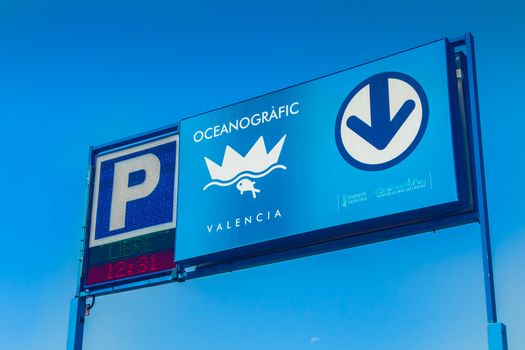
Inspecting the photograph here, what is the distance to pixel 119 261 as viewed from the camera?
60.1 feet

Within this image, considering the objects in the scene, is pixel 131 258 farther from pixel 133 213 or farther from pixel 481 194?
pixel 481 194

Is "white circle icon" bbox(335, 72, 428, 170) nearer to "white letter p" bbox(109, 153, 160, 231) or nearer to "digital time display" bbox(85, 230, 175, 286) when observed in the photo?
"digital time display" bbox(85, 230, 175, 286)

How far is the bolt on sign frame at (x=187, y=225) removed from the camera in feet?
50.4

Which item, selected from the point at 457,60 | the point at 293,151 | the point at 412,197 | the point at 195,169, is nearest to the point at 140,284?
the point at 195,169

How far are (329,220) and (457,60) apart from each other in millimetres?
2871

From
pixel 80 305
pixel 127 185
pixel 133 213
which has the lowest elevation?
pixel 80 305

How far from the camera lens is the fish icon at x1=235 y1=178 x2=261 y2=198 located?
17.2 m

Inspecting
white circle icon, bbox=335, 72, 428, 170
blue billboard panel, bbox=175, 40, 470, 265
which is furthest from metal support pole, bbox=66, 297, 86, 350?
white circle icon, bbox=335, 72, 428, 170

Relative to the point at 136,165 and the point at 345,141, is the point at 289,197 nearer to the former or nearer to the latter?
the point at 345,141

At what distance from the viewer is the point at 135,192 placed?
60.8 ft

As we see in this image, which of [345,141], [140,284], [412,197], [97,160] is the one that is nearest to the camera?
[412,197]

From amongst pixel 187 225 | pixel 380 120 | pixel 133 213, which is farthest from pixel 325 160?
Answer: pixel 133 213

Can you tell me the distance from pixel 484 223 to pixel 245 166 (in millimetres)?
4076

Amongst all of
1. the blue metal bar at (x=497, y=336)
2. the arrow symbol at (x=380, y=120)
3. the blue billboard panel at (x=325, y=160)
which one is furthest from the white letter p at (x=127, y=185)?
the blue metal bar at (x=497, y=336)
